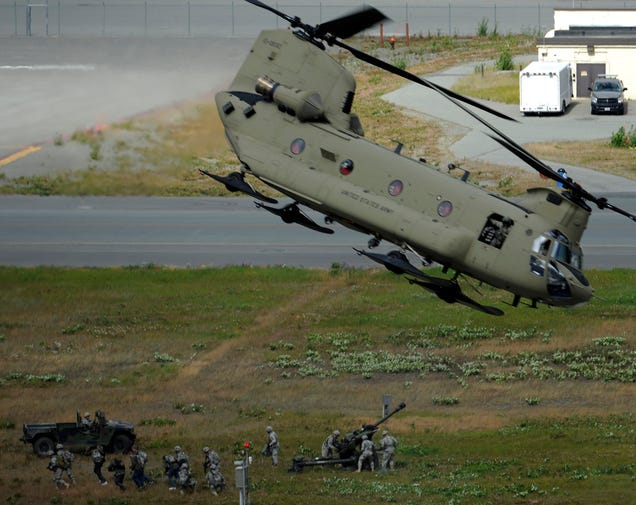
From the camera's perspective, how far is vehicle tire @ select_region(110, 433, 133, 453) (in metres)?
45.6

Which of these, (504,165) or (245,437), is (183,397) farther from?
(504,165)

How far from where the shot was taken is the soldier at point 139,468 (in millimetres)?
41781

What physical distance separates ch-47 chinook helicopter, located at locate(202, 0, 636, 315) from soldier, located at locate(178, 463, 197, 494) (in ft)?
24.3

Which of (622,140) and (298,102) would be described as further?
(622,140)

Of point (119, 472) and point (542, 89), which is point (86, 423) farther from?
point (542, 89)

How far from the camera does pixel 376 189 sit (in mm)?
37000

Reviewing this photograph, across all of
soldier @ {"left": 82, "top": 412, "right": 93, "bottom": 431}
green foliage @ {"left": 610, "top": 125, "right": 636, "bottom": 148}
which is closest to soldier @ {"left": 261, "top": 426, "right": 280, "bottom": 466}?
soldier @ {"left": 82, "top": 412, "right": 93, "bottom": 431}

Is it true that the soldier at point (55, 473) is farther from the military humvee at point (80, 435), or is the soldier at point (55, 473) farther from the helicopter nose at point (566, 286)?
the helicopter nose at point (566, 286)

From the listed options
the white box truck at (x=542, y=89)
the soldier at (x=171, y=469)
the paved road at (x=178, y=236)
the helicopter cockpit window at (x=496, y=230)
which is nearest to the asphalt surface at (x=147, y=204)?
the paved road at (x=178, y=236)

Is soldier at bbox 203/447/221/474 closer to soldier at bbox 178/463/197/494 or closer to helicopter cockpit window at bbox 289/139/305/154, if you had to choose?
soldier at bbox 178/463/197/494

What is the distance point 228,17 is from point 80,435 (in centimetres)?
7322

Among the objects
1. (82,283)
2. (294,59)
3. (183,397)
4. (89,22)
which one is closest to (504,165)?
(82,283)

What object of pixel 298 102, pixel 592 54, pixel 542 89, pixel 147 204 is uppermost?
pixel 592 54

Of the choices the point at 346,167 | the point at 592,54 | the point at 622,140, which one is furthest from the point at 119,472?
the point at 592,54
